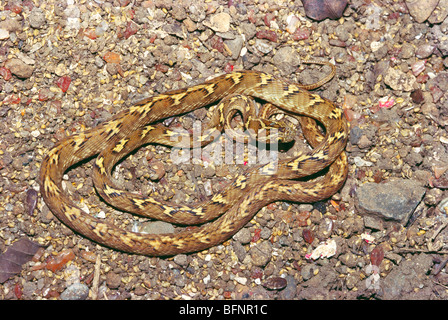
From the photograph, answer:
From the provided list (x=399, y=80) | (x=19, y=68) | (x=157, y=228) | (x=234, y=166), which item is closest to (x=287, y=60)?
(x=399, y=80)

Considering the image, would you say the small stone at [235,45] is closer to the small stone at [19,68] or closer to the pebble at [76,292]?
the small stone at [19,68]

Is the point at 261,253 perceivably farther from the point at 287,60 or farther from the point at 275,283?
the point at 287,60

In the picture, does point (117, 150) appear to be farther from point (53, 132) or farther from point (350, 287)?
point (350, 287)

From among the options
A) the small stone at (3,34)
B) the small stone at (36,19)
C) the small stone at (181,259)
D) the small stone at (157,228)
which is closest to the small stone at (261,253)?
the small stone at (181,259)

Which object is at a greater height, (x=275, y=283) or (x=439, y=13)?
(x=439, y=13)

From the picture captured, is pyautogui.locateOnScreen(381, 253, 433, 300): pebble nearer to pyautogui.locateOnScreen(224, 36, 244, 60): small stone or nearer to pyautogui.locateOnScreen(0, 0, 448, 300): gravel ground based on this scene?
pyautogui.locateOnScreen(0, 0, 448, 300): gravel ground

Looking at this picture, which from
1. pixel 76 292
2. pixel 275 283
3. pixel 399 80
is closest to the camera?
pixel 76 292

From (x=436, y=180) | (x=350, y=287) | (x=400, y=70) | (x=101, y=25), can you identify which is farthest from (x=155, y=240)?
(x=400, y=70)
